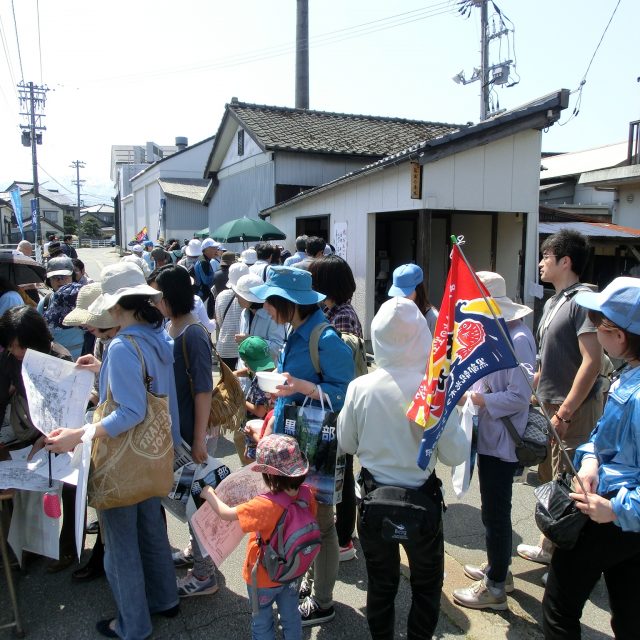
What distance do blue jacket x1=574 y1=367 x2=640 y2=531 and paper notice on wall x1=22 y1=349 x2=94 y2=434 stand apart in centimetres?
229

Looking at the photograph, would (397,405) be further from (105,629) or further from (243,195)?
(243,195)

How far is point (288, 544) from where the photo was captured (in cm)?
229

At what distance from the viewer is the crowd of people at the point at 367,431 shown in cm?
200

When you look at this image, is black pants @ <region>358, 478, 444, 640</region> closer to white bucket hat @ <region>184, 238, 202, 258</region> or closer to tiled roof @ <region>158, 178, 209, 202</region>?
white bucket hat @ <region>184, 238, 202, 258</region>

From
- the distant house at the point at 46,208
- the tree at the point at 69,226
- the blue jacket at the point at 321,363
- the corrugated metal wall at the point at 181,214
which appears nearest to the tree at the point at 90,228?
the tree at the point at 69,226

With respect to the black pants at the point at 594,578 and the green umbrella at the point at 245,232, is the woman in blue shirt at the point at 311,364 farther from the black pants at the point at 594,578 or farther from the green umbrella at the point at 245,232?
the green umbrella at the point at 245,232

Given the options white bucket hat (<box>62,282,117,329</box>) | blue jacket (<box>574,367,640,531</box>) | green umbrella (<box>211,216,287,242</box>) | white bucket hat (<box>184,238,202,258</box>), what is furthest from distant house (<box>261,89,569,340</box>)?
blue jacket (<box>574,367,640,531</box>)

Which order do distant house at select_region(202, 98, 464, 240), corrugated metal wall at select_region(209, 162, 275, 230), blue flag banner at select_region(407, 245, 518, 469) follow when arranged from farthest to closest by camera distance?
corrugated metal wall at select_region(209, 162, 275, 230)
distant house at select_region(202, 98, 464, 240)
blue flag banner at select_region(407, 245, 518, 469)

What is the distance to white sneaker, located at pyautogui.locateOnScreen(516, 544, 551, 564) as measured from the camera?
134 inches

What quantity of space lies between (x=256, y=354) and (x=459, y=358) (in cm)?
148

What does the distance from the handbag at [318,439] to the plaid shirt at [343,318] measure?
0.98 m

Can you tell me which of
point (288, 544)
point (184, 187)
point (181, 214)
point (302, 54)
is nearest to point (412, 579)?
point (288, 544)

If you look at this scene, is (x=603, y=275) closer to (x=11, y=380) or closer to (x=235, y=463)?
(x=235, y=463)

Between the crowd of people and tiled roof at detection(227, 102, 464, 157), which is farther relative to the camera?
tiled roof at detection(227, 102, 464, 157)
